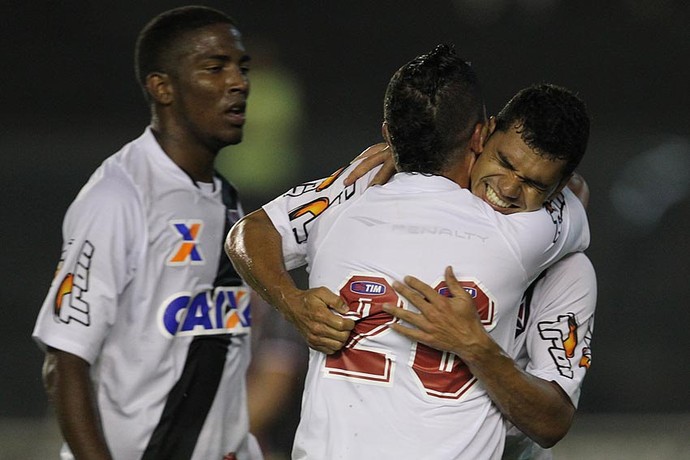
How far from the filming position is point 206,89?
10.1 ft

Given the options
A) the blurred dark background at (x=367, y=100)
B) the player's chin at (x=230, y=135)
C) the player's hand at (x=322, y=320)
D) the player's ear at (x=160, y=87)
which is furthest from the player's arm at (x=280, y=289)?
the blurred dark background at (x=367, y=100)

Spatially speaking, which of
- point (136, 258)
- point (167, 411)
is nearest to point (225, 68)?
point (136, 258)

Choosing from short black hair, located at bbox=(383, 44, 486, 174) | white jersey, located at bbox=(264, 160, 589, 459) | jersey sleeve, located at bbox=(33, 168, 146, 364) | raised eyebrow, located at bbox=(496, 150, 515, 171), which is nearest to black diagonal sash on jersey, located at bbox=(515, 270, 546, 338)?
white jersey, located at bbox=(264, 160, 589, 459)

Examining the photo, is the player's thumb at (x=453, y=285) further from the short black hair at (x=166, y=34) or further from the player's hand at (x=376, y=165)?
the short black hair at (x=166, y=34)

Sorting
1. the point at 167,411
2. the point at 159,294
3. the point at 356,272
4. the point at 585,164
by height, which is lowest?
the point at 585,164

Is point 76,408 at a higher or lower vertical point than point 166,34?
lower

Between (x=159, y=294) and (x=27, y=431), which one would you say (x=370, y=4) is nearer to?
(x=27, y=431)

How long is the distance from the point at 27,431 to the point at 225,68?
3.63 metres

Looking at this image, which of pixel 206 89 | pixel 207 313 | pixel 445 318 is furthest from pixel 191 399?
pixel 445 318

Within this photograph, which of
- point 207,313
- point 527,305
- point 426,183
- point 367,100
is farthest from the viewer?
Answer: point 367,100

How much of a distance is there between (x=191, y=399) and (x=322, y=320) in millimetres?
858

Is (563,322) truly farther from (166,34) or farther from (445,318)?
(166,34)

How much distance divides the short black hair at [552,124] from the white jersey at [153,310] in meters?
1.05

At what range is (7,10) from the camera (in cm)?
799
